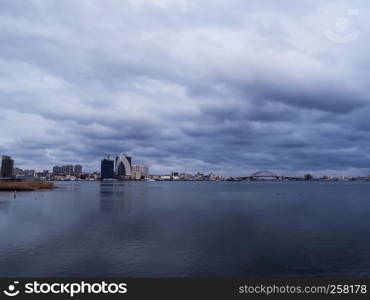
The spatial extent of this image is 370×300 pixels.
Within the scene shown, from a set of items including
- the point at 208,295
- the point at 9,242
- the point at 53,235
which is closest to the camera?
the point at 208,295

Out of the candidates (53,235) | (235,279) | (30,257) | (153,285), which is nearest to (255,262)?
(235,279)

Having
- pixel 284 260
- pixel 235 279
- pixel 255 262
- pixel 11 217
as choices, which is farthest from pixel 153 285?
pixel 11 217

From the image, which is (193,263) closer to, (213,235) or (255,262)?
(255,262)

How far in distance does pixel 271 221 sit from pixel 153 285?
41453 millimetres

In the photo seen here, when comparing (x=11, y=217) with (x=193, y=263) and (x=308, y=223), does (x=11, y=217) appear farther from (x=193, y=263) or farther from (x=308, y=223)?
(x=308, y=223)

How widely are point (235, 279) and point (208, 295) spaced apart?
144 inches

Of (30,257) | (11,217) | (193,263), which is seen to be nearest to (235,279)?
(193,263)

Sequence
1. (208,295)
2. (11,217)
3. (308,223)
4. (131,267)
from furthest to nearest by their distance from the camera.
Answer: (11,217)
(308,223)
(131,267)
(208,295)

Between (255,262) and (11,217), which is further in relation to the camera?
(11,217)

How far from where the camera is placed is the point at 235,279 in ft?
87.8

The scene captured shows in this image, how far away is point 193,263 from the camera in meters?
31.4

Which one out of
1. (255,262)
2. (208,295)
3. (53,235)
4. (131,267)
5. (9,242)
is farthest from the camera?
(53,235)

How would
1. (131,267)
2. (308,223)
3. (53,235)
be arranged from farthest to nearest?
(308,223) < (53,235) < (131,267)

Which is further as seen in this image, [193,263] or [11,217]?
[11,217]
